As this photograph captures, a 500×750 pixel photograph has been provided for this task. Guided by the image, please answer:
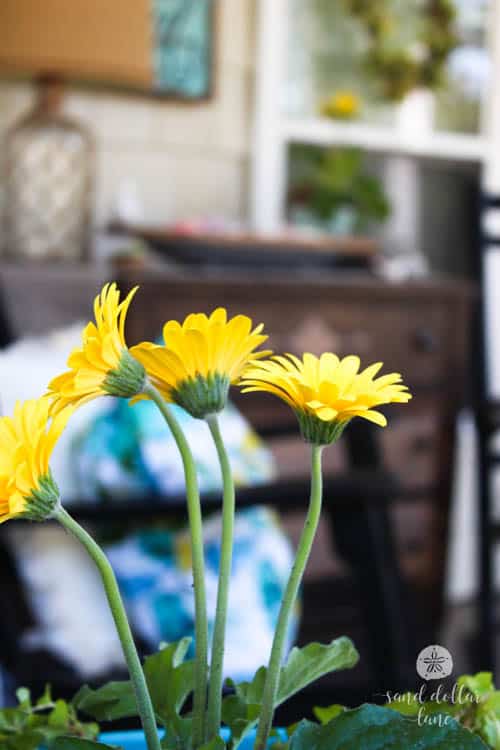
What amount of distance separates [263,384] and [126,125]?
8.75ft

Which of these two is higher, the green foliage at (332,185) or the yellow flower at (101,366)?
the green foliage at (332,185)

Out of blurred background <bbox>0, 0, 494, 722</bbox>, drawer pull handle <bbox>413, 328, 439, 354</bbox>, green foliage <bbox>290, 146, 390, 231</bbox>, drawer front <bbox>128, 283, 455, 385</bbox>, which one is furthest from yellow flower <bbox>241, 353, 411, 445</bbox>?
green foliage <bbox>290, 146, 390, 231</bbox>

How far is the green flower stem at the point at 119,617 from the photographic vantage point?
353mm

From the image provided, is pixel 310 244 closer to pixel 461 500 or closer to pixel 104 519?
pixel 461 500

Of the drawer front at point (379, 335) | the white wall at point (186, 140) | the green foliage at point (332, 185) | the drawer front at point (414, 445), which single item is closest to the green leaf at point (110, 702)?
the drawer front at point (379, 335)

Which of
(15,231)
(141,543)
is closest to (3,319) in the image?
(15,231)

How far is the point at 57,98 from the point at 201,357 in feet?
7.73

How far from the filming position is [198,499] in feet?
1.27

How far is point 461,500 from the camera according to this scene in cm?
318

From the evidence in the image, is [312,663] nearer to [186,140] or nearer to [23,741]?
[23,741]

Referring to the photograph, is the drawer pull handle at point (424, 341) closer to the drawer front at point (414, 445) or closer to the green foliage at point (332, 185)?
the drawer front at point (414, 445)

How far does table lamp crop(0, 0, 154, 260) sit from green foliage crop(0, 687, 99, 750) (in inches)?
79.8

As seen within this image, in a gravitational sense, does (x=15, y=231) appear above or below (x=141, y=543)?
above

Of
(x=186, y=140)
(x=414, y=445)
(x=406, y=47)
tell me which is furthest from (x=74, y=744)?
(x=406, y=47)
